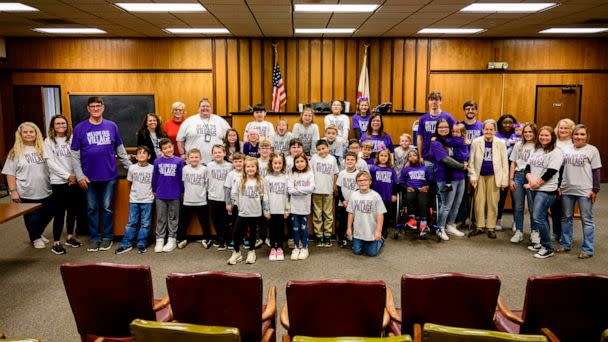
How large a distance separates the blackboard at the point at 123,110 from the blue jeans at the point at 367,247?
21.6ft

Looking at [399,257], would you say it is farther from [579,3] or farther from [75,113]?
[75,113]

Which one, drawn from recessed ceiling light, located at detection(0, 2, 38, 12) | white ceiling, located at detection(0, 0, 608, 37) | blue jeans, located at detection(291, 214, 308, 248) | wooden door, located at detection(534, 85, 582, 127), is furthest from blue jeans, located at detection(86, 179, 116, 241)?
wooden door, located at detection(534, 85, 582, 127)

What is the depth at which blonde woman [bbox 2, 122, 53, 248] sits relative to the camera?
207 inches

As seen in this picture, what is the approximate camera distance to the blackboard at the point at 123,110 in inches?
392

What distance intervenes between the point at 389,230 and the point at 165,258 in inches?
122

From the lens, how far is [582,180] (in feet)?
16.6

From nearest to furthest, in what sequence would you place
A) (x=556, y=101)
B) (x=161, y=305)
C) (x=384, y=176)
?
(x=161, y=305) < (x=384, y=176) < (x=556, y=101)

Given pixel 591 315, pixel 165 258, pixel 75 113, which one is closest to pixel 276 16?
pixel 165 258

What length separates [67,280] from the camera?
8.48ft

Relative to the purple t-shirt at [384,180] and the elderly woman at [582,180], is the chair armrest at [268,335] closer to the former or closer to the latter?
the purple t-shirt at [384,180]

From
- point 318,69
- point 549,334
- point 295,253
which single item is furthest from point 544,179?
point 318,69

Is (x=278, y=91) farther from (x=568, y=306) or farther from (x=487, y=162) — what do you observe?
(x=568, y=306)

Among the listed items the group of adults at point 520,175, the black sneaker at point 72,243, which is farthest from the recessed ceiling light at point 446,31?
the black sneaker at point 72,243

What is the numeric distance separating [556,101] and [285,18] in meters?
6.70
